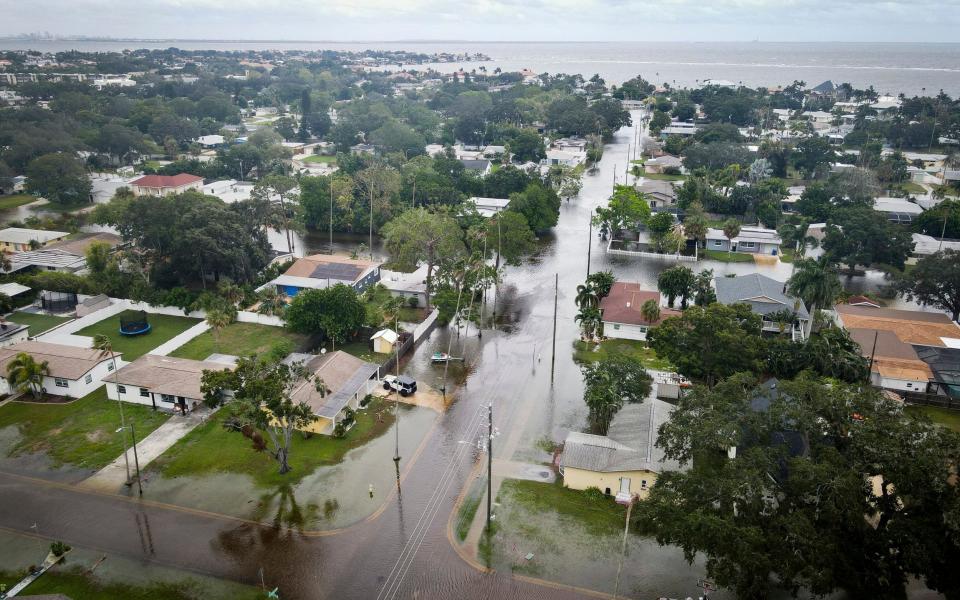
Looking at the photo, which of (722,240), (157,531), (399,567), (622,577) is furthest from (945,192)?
(157,531)

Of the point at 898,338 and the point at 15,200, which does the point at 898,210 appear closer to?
the point at 898,338

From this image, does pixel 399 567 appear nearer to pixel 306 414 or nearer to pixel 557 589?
pixel 557 589

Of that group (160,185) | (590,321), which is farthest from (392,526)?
(160,185)

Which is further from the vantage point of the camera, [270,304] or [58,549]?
[270,304]

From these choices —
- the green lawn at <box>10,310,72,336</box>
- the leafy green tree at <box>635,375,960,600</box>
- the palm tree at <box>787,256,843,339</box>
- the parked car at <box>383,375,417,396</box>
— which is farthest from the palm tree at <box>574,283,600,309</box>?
the green lawn at <box>10,310,72,336</box>

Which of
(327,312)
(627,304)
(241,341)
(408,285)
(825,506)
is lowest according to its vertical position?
(241,341)
